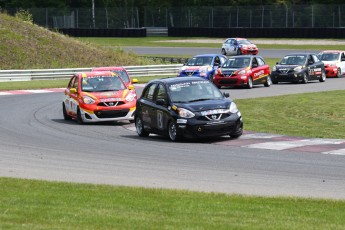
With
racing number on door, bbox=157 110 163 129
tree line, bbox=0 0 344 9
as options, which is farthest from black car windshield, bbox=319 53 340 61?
tree line, bbox=0 0 344 9

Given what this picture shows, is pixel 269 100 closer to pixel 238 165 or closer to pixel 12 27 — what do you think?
pixel 238 165

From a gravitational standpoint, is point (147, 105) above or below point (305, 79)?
above

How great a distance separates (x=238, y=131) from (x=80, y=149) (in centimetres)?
364

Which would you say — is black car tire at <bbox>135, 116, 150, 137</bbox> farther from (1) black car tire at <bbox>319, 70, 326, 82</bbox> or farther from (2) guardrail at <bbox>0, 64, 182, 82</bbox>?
(2) guardrail at <bbox>0, 64, 182, 82</bbox>

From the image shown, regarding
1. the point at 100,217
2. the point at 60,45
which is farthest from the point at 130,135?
the point at 60,45

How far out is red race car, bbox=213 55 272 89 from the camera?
3778 centimetres

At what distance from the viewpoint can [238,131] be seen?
65.0 feet

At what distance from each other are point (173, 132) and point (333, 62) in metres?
26.7

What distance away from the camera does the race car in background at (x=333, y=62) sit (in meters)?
44.9

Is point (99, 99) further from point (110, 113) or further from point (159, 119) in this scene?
point (159, 119)

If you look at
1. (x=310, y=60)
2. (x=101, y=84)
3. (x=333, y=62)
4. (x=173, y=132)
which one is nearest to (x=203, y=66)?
(x=310, y=60)

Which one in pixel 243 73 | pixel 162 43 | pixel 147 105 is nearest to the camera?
pixel 147 105

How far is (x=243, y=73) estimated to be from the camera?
124 feet

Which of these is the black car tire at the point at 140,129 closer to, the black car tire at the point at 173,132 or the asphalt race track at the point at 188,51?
the black car tire at the point at 173,132
